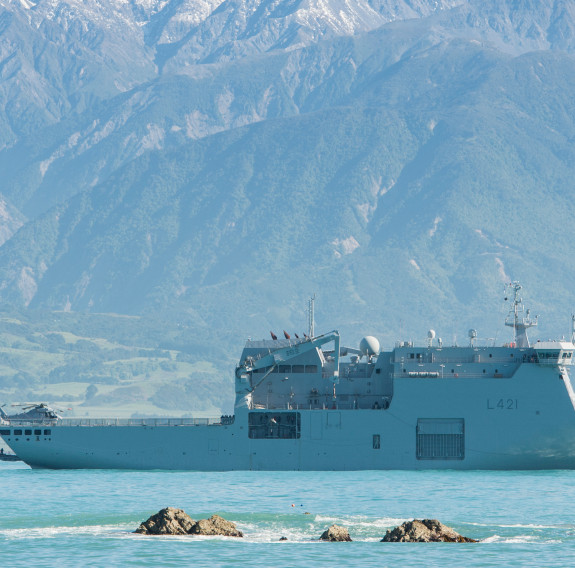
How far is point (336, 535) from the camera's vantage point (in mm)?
48188

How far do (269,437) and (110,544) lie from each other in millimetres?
22325

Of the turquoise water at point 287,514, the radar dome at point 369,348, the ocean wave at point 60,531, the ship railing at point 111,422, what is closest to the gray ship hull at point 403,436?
the ship railing at point 111,422

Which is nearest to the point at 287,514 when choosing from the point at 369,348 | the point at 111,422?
the point at 369,348

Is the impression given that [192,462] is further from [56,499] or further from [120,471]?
[56,499]

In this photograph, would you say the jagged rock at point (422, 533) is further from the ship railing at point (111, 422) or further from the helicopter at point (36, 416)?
the helicopter at point (36, 416)

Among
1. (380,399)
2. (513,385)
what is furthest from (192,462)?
(513,385)

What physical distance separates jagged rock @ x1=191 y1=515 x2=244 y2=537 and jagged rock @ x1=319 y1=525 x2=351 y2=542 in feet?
10.1

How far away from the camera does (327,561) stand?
4488 centimetres

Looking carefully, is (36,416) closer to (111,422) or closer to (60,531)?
(111,422)

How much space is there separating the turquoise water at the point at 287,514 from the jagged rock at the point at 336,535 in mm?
436

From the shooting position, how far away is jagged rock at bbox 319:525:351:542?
158 ft

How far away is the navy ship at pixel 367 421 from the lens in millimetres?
67938

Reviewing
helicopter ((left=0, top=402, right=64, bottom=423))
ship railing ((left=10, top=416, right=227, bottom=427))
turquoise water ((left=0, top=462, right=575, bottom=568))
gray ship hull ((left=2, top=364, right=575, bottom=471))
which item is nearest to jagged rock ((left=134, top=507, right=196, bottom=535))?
turquoise water ((left=0, top=462, right=575, bottom=568))

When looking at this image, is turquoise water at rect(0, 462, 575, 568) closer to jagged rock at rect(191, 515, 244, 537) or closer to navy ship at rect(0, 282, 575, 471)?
jagged rock at rect(191, 515, 244, 537)
